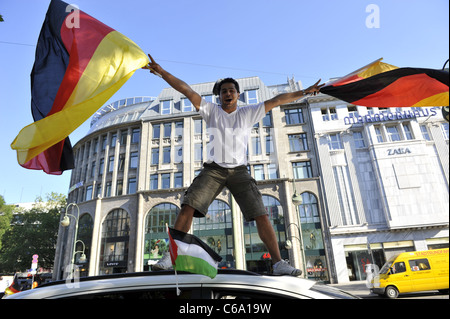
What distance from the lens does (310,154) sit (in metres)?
30.5

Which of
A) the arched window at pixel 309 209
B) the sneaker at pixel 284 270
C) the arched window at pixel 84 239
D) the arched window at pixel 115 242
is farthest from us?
the arched window at pixel 84 239

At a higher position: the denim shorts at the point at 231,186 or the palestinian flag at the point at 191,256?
the denim shorts at the point at 231,186

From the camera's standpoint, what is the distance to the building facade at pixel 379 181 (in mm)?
26141

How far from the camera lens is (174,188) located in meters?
30.2

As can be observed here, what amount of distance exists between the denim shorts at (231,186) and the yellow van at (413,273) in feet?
49.9

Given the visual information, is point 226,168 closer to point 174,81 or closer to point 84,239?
point 174,81

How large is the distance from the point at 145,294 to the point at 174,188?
94.5 ft

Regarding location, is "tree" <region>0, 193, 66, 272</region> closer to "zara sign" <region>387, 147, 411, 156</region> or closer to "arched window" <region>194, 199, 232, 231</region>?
"arched window" <region>194, 199, 232, 231</region>

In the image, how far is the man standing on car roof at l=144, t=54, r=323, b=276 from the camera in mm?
2844

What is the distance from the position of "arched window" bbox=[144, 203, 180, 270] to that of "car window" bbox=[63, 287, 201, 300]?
89.5 ft

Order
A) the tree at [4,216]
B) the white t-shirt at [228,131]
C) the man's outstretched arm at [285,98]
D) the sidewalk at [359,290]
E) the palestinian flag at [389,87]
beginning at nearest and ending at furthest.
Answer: the white t-shirt at [228,131] → the palestinian flag at [389,87] → the man's outstretched arm at [285,98] → the sidewalk at [359,290] → the tree at [4,216]

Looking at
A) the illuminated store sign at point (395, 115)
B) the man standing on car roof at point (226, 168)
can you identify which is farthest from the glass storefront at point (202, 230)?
the man standing on car roof at point (226, 168)

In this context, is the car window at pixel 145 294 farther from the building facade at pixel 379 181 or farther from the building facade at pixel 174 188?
the building facade at pixel 379 181

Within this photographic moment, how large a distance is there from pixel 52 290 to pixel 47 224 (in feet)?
164
